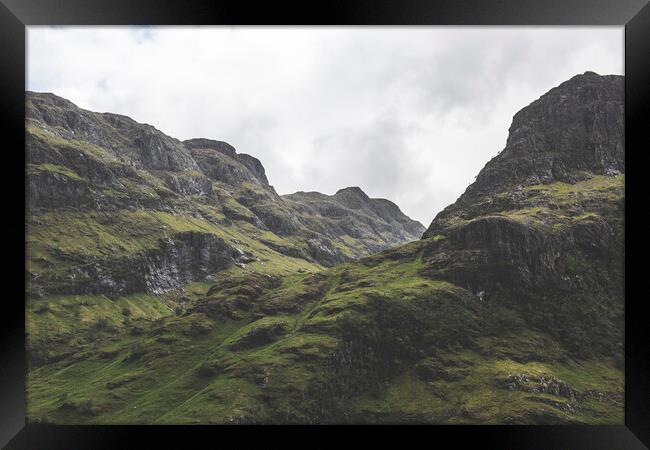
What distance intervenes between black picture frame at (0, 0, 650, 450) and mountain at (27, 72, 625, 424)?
9879 centimetres

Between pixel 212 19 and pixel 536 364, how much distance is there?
419 ft

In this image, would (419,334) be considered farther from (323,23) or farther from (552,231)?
(323,23)

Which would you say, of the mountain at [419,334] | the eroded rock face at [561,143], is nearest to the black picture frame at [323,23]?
the mountain at [419,334]

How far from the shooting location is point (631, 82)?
10477 millimetres

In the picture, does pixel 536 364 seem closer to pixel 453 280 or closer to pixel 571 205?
pixel 453 280

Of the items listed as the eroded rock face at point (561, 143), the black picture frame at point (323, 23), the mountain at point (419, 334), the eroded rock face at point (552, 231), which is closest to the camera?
the black picture frame at point (323, 23)

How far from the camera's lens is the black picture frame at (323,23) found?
31.4 feet

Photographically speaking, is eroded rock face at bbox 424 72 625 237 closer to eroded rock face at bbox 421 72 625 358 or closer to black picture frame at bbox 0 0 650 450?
eroded rock face at bbox 421 72 625 358

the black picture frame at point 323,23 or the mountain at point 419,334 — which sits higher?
the black picture frame at point 323,23

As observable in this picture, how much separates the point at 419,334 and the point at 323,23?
126m

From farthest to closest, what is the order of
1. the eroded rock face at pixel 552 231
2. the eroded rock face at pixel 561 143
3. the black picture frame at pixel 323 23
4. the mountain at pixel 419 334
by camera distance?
the eroded rock face at pixel 561 143, the eroded rock face at pixel 552 231, the mountain at pixel 419 334, the black picture frame at pixel 323 23

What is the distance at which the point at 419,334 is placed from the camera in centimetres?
13050

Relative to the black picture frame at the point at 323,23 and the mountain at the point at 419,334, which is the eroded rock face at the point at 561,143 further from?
the black picture frame at the point at 323,23

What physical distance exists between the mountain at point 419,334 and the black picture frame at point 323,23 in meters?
98.8
